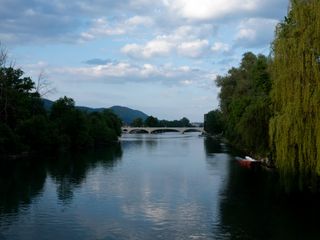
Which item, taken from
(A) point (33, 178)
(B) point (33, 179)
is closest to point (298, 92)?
(B) point (33, 179)

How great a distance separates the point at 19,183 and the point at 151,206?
44.8 ft

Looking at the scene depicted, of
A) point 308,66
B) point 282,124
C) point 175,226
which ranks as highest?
point 308,66

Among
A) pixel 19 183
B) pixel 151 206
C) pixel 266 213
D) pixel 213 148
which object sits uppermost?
pixel 213 148

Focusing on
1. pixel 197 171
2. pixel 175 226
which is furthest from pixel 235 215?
pixel 197 171

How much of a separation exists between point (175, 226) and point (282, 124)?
6.60 m

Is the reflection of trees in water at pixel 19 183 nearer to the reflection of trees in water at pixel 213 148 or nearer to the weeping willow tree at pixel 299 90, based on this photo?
the weeping willow tree at pixel 299 90

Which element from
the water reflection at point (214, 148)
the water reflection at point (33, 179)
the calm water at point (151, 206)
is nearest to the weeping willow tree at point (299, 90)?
the calm water at point (151, 206)

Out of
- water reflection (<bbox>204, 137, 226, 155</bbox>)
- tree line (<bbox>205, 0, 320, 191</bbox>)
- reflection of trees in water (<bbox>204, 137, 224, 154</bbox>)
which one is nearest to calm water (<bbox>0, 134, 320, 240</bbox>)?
tree line (<bbox>205, 0, 320, 191</bbox>)

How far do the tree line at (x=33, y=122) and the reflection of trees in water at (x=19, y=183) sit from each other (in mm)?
6598

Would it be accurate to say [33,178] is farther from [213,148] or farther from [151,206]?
[213,148]

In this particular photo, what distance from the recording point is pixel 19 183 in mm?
35969

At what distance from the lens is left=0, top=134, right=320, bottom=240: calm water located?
2061 cm

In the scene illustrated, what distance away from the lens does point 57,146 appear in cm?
6931

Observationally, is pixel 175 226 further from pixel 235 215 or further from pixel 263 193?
pixel 263 193
